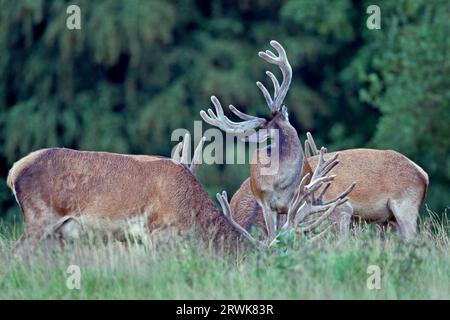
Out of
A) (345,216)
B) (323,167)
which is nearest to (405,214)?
(345,216)

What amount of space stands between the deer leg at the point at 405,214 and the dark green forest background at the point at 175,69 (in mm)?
8598

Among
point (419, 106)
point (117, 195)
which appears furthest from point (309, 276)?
point (419, 106)

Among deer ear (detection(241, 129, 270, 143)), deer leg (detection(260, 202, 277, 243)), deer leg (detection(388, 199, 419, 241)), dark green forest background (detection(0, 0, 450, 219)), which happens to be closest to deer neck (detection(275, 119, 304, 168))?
deer ear (detection(241, 129, 270, 143))

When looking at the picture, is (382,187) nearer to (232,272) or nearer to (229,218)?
(229,218)

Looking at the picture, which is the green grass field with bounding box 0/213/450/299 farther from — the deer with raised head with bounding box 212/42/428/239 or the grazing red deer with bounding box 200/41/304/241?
the deer with raised head with bounding box 212/42/428/239

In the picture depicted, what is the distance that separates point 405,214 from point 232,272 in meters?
3.13

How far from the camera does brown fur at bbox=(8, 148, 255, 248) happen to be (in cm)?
880

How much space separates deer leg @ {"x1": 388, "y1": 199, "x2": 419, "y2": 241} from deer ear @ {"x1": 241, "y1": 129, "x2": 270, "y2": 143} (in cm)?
188

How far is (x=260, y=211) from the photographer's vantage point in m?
9.55

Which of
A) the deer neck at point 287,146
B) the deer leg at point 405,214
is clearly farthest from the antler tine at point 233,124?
the deer leg at point 405,214

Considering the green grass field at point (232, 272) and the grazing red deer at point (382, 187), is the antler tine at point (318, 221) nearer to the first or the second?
the green grass field at point (232, 272)

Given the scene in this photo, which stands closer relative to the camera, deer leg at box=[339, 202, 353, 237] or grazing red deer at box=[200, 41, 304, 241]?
grazing red deer at box=[200, 41, 304, 241]

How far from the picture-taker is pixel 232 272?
7.77 metres

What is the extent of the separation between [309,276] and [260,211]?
2.03m
